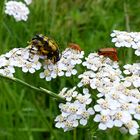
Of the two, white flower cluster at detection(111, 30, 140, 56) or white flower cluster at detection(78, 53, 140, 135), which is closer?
white flower cluster at detection(78, 53, 140, 135)

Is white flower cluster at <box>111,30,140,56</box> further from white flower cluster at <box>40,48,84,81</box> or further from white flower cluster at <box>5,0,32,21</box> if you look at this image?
white flower cluster at <box>5,0,32,21</box>

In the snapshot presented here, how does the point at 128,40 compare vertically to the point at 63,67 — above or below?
above

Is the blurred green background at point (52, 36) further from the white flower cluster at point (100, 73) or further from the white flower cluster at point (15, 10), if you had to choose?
the white flower cluster at point (100, 73)

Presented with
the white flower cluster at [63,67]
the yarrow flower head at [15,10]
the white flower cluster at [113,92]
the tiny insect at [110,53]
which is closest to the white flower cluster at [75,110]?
the white flower cluster at [113,92]

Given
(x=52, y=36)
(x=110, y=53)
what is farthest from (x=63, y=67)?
(x=52, y=36)

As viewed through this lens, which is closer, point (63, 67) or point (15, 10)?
point (63, 67)

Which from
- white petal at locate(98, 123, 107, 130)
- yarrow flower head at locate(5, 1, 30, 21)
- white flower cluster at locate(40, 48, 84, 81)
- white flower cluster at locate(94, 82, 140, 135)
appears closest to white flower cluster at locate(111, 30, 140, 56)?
white flower cluster at locate(40, 48, 84, 81)

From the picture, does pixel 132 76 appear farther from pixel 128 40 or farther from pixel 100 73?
pixel 128 40

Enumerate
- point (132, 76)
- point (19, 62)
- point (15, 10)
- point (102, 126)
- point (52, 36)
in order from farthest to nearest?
point (52, 36)
point (15, 10)
point (19, 62)
point (132, 76)
point (102, 126)
